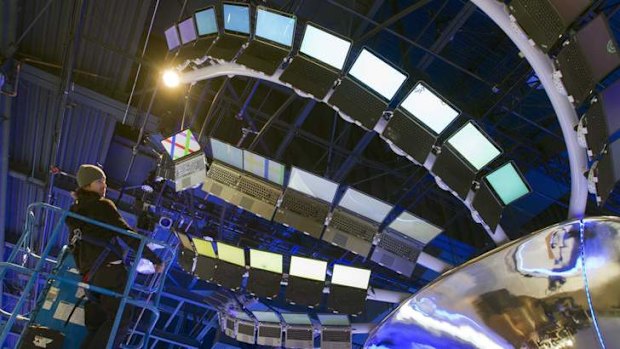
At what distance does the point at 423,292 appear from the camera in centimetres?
418

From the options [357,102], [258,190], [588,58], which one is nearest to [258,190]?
[258,190]

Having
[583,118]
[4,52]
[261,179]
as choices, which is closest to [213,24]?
[261,179]

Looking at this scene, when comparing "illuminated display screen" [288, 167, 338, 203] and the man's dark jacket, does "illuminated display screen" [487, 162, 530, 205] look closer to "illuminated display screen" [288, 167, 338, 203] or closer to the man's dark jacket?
"illuminated display screen" [288, 167, 338, 203]

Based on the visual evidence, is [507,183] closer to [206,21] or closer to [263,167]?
[263,167]

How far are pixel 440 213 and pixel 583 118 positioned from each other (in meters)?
7.92

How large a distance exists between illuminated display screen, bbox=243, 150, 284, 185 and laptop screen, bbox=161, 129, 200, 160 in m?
0.93

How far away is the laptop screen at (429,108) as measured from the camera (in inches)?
295

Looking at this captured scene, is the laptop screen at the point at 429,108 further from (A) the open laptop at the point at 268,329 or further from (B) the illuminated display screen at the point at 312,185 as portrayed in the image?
(A) the open laptop at the point at 268,329

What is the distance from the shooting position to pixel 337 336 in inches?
502

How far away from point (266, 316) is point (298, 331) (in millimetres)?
952

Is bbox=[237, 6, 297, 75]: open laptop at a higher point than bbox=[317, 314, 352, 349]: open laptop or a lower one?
higher

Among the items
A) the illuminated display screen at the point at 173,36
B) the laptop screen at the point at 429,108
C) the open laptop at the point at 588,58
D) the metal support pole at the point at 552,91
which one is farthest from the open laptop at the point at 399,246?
the illuminated display screen at the point at 173,36

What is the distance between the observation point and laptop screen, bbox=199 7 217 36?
773cm

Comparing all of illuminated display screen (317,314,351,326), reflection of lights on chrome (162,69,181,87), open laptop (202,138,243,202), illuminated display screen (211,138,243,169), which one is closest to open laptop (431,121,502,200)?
illuminated display screen (211,138,243,169)
